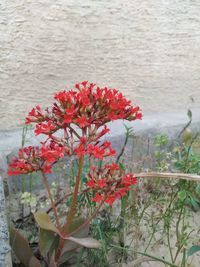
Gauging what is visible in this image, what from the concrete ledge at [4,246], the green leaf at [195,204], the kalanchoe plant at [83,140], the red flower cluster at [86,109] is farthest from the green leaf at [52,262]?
the green leaf at [195,204]

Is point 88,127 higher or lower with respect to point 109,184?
higher

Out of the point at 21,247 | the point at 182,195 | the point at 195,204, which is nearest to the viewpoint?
the point at 21,247

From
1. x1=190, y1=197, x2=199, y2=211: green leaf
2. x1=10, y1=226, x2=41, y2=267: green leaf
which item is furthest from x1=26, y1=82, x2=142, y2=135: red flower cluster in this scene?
x1=190, y1=197, x2=199, y2=211: green leaf

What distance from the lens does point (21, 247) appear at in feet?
5.40

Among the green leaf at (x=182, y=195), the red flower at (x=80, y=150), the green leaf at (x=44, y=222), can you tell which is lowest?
the green leaf at (x=44, y=222)

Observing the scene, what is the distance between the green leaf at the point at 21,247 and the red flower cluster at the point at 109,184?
0.34m

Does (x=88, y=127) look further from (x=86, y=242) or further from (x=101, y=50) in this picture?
(x=101, y=50)

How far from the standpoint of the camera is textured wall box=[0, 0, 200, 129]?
226 centimetres

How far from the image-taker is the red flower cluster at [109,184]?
1.45 metres

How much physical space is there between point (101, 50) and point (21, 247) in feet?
3.84

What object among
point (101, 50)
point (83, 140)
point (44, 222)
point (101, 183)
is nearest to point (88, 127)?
point (83, 140)

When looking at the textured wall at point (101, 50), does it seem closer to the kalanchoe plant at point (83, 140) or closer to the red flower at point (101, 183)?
the kalanchoe plant at point (83, 140)

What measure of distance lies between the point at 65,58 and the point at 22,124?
39 centimetres

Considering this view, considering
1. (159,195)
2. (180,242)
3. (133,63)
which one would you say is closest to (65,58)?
(133,63)
